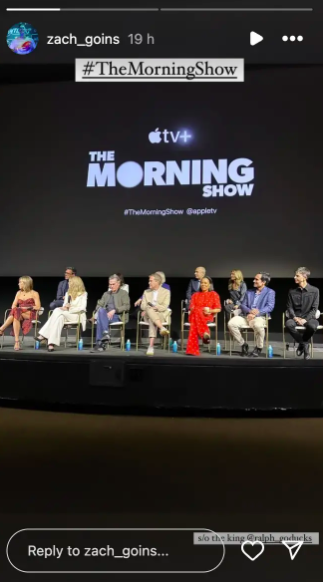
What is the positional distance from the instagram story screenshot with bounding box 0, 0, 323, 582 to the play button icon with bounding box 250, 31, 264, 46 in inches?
1.3

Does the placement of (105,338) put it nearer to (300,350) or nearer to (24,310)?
(24,310)

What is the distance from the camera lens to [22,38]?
13.1 feet

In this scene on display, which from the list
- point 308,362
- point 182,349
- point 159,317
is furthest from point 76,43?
point 308,362

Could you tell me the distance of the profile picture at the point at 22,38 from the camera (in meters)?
3.81

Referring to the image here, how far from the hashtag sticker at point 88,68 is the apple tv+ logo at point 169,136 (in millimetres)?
1242

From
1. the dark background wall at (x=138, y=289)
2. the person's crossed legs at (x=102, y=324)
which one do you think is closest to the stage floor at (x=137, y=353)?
the person's crossed legs at (x=102, y=324)

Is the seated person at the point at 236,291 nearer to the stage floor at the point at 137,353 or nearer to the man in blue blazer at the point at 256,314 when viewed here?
the man in blue blazer at the point at 256,314

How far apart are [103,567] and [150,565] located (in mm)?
128

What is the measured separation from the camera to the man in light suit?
4191 mm

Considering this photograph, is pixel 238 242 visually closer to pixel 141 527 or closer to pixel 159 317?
pixel 159 317

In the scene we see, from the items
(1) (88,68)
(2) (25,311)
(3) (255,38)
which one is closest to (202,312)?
(2) (25,311)

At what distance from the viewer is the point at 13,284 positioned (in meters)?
5.80

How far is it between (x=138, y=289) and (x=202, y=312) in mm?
1601

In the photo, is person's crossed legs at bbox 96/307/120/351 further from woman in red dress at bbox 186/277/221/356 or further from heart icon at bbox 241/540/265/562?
heart icon at bbox 241/540/265/562
